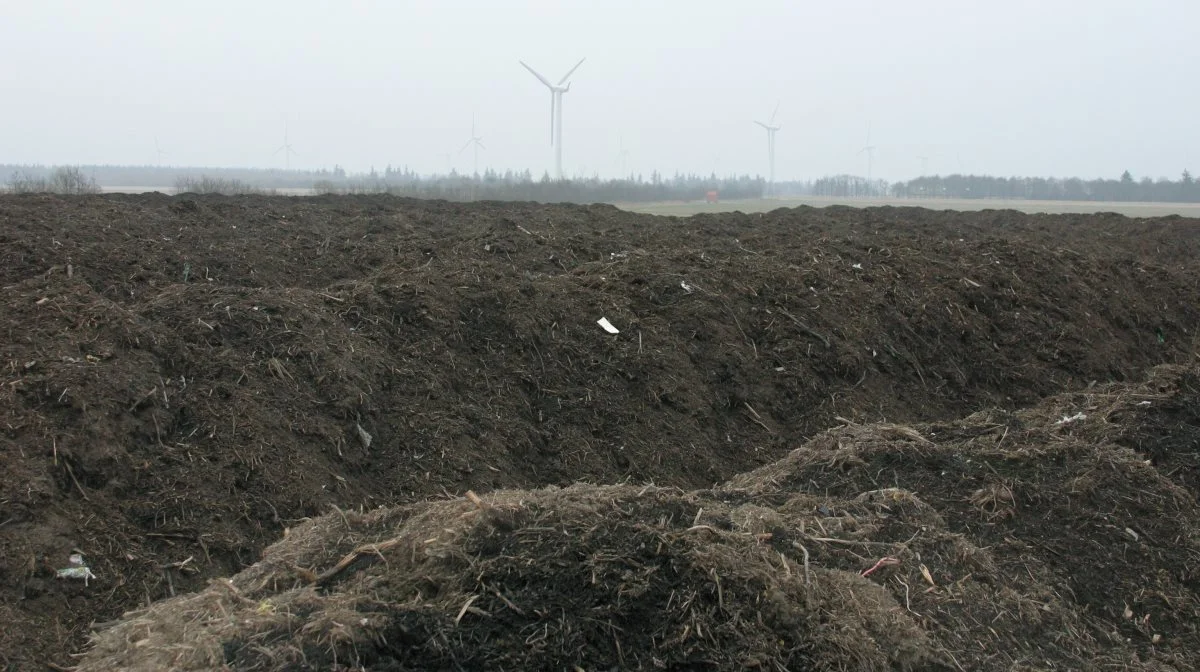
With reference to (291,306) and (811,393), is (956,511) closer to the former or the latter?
(811,393)

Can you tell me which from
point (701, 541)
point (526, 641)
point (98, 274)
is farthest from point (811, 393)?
point (98, 274)

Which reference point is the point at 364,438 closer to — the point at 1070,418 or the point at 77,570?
the point at 77,570

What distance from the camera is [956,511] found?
16.0ft

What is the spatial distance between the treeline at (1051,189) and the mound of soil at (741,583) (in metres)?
67.9

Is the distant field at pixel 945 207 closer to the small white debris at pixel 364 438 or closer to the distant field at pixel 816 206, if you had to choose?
the distant field at pixel 816 206

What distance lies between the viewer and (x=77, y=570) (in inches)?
175

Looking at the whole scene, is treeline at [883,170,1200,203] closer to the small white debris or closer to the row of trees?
the row of trees

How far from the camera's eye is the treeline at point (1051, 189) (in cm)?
6347

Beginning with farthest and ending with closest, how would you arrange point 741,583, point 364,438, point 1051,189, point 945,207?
point 1051,189 → point 945,207 → point 364,438 → point 741,583

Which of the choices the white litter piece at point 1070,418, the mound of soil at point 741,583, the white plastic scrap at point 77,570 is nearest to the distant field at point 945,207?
the white litter piece at point 1070,418

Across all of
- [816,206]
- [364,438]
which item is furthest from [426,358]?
[816,206]

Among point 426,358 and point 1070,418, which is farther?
point 426,358

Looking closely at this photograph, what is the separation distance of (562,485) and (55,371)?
11.4 ft

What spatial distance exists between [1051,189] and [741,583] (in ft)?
251
